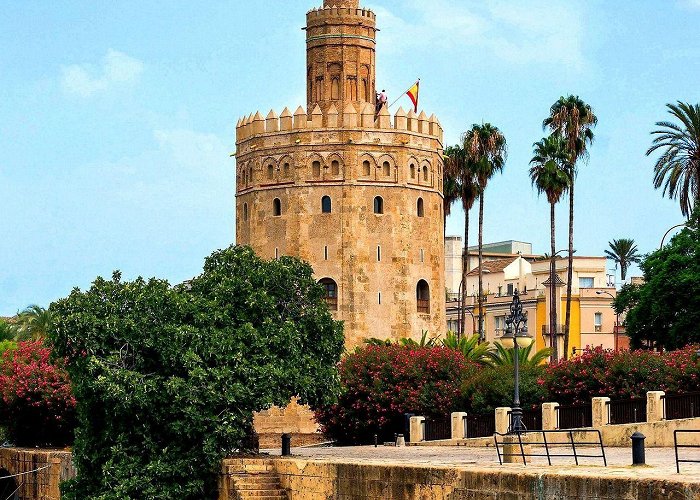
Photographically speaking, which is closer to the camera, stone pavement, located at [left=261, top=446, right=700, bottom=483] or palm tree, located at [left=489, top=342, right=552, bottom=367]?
stone pavement, located at [left=261, top=446, right=700, bottom=483]

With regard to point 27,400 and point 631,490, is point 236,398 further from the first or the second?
point 27,400

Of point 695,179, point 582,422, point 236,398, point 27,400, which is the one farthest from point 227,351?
Answer: point 695,179

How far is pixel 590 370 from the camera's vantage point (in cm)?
4075

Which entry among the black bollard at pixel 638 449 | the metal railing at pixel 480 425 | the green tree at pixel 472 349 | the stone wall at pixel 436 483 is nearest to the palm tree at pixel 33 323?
the green tree at pixel 472 349

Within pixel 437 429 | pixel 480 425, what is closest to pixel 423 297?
pixel 437 429

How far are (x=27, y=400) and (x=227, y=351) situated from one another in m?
18.6

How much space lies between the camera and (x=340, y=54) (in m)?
61.2

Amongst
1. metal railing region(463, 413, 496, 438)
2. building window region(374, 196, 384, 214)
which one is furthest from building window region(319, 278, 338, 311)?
metal railing region(463, 413, 496, 438)

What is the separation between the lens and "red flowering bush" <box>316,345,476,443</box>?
153ft

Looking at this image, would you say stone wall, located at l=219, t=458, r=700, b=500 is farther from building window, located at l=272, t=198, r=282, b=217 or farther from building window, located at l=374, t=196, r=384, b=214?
building window, located at l=272, t=198, r=282, b=217

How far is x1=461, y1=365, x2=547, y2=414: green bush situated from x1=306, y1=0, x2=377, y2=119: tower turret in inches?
746

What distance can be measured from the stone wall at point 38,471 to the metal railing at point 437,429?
10215mm

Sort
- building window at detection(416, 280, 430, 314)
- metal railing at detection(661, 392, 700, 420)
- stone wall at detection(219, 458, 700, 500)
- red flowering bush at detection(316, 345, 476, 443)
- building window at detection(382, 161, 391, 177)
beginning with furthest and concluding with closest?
building window at detection(416, 280, 430, 314), building window at detection(382, 161, 391, 177), red flowering bush at detection(316, 345, 476, 443), metal railing at detection(661, 392, 700, 420), stone wall at detection(219, 458, 700, 500)

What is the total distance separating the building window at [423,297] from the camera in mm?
61875
